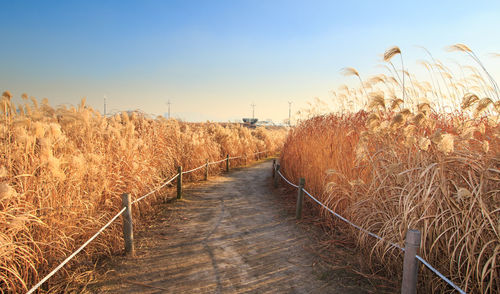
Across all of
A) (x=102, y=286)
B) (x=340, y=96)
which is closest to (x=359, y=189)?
(x=340, y=96)

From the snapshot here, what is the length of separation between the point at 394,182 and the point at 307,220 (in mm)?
2043

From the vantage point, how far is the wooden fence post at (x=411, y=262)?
2193 mm

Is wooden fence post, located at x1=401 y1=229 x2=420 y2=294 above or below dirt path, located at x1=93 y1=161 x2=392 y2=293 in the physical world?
above

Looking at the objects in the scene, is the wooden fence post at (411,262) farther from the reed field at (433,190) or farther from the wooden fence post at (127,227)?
the wooden fence post at (127,227)

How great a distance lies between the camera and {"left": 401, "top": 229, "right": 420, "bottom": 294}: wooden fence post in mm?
2193

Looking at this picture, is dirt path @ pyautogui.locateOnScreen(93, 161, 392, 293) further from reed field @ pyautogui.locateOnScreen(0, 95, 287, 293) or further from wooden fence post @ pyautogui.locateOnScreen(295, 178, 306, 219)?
reed field @ pyautogui.locateOnScreen(0, 95, 287, 293)

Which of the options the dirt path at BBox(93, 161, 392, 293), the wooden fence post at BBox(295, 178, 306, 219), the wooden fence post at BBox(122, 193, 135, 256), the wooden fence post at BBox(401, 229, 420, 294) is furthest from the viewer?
the wooden fence post at BBox(295, 178, 306, 219)

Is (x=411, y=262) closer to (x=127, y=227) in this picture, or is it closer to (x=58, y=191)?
(x=127, y=227)

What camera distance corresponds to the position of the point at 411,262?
2.24m

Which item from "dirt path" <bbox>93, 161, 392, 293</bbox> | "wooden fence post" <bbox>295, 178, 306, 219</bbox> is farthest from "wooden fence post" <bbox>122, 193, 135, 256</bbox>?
"wooden fence post" <bbox>295, 178, 306, 219</bbox>

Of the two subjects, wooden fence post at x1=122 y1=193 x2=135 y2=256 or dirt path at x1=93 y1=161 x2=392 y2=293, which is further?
wooden fence post at x1=122 y1=193 x2=135 y2=256

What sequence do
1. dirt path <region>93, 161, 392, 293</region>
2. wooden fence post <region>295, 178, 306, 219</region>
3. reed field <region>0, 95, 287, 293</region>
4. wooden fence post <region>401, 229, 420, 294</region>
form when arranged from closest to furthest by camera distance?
A: 1. wooden fence post <region>401, 229, 420, 294</region>
2. reed field <region>0, 95, 287, 293</region>
3. dirt path <region>93, 161, 392, 293</region>
4. wooden fence post <region>295, 178, 306, 219</region>

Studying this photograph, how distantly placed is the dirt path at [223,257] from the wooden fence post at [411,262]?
0.70 meters

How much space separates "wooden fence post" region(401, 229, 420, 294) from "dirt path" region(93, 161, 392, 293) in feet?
2.30
